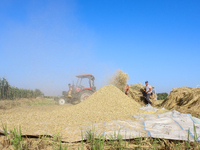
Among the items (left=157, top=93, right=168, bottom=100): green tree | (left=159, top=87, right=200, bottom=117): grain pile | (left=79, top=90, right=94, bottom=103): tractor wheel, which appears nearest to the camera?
(left=159, top=87, right=200, bottom=117): grain pile

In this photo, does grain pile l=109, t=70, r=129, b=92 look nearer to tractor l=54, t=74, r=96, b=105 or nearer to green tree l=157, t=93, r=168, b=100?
tractor l=54, t=74, r=96, b=105

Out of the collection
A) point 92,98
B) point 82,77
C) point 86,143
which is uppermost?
point 82,77

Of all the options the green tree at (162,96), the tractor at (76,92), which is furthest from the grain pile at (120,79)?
the green tree at (162,96)

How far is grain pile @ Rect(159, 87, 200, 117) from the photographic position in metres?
5.32

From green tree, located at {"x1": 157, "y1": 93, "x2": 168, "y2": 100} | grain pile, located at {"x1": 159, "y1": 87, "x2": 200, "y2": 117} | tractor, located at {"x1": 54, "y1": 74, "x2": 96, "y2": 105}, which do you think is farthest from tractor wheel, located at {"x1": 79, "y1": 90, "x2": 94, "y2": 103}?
green tree, located at {"x1": 157, "y1": 93, "x2": 168, "y2": 100}

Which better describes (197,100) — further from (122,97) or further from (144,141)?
(144,141)

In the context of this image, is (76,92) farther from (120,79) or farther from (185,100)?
(185,100)

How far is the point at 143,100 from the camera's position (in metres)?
8.01

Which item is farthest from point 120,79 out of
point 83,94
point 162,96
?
point 162,96

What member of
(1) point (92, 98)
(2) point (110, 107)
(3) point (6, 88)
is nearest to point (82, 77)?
(1) point (92, 98)

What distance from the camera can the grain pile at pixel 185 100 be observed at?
5.32m

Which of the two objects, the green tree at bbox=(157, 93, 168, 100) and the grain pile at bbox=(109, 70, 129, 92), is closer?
the grain pile at bbox=(109, 70, 129, 92)

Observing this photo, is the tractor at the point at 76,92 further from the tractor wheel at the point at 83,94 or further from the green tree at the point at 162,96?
the green tree at the point at 162,96

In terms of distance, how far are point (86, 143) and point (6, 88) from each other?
11132 millimetres
